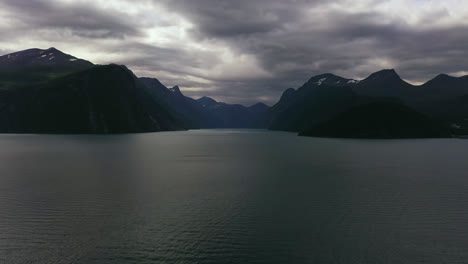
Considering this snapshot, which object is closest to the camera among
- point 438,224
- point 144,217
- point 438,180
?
point 438,224

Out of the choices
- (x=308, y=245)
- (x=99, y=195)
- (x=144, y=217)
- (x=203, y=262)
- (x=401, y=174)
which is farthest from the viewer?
(x=401, y=174)

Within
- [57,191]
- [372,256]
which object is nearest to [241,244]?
[372,256]

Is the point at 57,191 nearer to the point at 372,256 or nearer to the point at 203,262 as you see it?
the point at 203,262

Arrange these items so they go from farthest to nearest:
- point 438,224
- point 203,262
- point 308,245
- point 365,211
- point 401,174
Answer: point 401,174 → point 365,211 → point 438,224 → point 308,245 → point 203,262

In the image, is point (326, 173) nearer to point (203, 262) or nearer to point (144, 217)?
point (144, 217)

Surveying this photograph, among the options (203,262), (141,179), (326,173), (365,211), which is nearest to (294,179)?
(326,173)

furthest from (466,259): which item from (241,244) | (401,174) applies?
(401,174)

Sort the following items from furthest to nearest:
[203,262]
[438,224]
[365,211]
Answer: [365,211]
[438,224]
[203,262]

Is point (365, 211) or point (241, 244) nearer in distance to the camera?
point (241, 244)

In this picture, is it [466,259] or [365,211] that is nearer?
[466,259]
